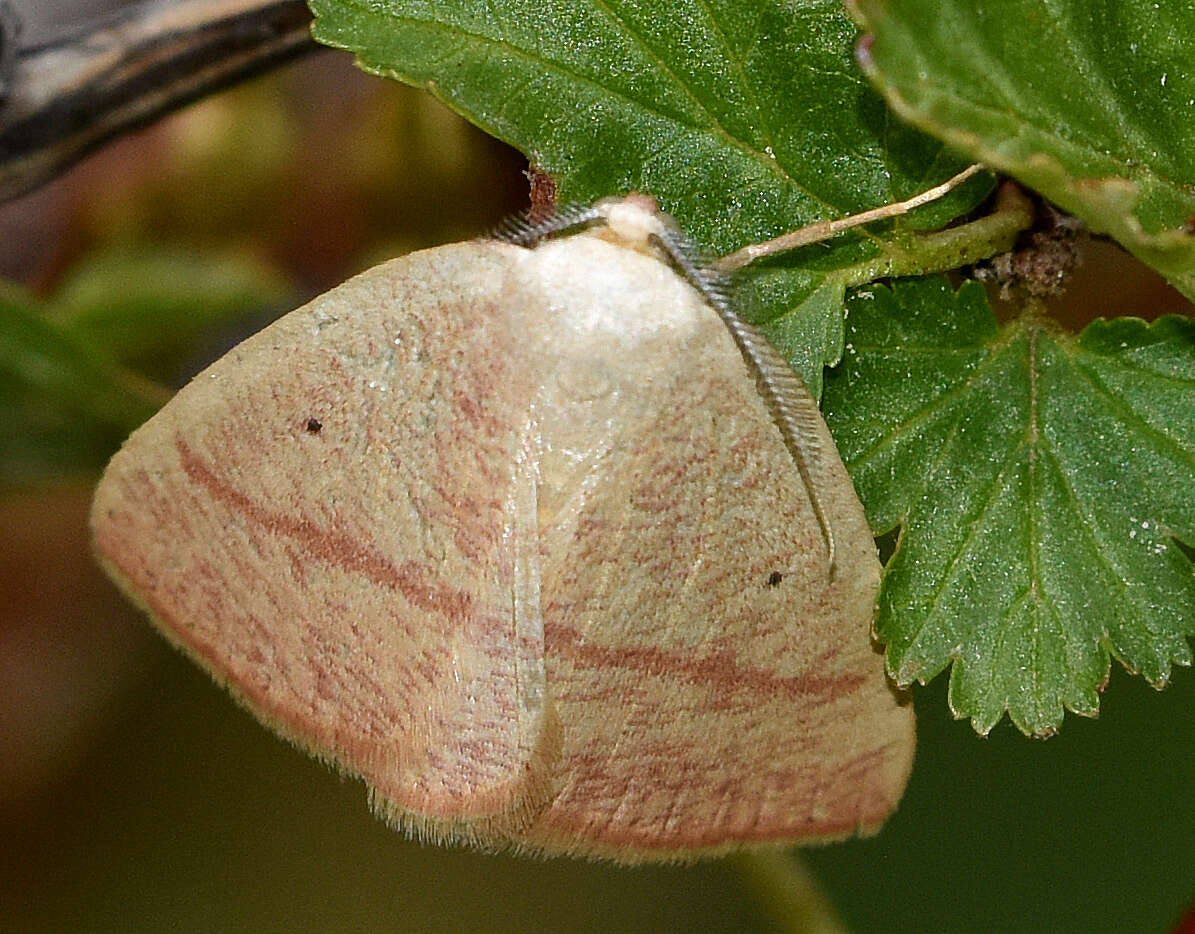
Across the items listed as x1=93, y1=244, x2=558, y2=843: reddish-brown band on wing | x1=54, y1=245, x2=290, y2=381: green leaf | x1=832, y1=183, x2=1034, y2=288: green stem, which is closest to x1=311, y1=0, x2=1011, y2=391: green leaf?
x1=832, y1=183, x2=1034, y2=288: green stem

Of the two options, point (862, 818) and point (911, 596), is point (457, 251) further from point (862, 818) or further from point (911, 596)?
point (862, 818)

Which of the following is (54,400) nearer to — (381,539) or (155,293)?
(155,293)

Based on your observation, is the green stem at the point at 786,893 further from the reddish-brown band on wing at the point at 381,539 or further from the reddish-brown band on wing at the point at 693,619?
the reddish-brown band on wing at the point at 381,539

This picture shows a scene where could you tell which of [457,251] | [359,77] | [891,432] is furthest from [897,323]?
[359,77]

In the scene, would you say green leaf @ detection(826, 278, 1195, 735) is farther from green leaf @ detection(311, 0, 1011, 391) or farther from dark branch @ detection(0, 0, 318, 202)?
dark branch @ detection(0, 0, 318, 202)

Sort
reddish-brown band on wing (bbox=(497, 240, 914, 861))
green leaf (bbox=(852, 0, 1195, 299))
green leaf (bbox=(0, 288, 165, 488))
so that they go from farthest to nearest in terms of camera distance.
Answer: green leaf (bbox=(0, 288, 165, 488)), reddish-brown band on wing (bbox=(497, 240, 914, 861)), green leaf (bbox=(852, 0, 1195, 299))

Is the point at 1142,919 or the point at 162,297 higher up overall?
the point at 162,297

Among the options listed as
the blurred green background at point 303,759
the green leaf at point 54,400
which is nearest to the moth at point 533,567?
the green leaf at point 54,400

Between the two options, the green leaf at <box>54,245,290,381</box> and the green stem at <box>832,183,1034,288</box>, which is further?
the green leaf at <box>54,245,290,381</box>
